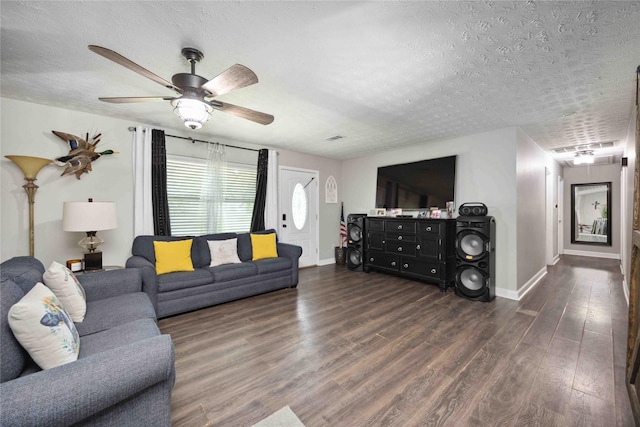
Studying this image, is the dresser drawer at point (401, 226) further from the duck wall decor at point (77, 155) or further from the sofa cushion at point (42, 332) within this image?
the duck wall decor at point (77, 155)

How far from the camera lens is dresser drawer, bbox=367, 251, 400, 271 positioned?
15.0ft

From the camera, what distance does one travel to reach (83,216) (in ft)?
8.68

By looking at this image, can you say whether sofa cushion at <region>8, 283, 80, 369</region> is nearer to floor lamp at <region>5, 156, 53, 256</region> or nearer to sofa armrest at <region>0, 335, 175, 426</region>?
sofa armrest at <region>0, 335, 175, 426</region>

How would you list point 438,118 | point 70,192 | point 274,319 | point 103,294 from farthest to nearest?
1. point 438,118
2. point 70,192
3. point 274,319
4. point 103,294

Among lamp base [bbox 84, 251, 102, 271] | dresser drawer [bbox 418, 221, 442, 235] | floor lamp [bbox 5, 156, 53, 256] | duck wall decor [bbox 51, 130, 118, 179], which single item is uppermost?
duck wall decor [bbox 51, 130, 118, 179]

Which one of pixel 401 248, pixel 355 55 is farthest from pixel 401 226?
pixel 355 55

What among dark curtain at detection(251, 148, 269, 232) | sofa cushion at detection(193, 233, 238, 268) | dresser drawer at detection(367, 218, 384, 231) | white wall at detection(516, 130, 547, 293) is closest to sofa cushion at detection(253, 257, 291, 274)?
sofa cushion at detection(193, 233, 238, 268)

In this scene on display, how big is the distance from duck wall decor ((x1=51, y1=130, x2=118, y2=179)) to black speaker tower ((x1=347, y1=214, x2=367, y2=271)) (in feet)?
13.6

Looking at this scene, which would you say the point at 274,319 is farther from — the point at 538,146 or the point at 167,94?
the point at 538,146

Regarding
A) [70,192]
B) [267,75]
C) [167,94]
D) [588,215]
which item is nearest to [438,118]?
[267,75]

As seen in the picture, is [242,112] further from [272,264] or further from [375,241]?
[375,241]

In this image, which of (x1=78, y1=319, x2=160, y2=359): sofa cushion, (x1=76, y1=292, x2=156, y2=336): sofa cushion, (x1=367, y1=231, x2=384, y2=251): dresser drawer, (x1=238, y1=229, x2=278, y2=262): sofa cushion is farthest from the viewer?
(x1=367, y1=231, x2=384, y2=251): dresser drawer

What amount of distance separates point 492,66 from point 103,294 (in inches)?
153

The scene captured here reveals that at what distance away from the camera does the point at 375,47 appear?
74.2 inches
